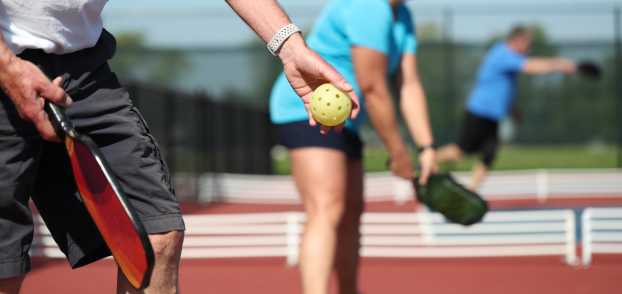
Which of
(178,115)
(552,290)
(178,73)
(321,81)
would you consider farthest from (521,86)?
(321,81)

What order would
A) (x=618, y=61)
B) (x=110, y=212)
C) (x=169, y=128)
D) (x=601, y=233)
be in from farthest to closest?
(x=618, y=61) → (x=169, y=128) → (x=601, y=233) → (x=110, y=212)

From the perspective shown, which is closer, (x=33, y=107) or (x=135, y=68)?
(x=33, y=107)

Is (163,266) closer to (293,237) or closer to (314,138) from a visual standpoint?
(314,138)

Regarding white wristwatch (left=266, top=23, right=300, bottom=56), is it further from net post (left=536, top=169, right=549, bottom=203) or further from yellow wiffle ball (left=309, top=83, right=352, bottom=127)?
net post (left=536, top=169, right=549, bottom=203)

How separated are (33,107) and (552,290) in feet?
14.1

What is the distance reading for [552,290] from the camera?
240 inches

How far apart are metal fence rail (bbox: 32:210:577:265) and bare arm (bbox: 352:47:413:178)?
318 cm

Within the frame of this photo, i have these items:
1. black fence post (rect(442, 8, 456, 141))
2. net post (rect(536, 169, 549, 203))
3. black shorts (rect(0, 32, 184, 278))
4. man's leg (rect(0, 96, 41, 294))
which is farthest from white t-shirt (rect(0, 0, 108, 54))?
black fence post (rect(442, 8, 456, 141))

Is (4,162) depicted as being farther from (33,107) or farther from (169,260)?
(169,260)

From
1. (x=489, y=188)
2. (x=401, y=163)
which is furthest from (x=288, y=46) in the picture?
(x=489, y=188)

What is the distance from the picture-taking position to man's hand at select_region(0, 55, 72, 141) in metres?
2.47

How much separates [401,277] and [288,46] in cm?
426

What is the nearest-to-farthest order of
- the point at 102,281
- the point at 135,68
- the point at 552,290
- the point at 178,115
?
the point at 552,290 → the point at 102,281 → the point at 178,115 → the point at 135,68

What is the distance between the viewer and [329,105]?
289 centimetres
